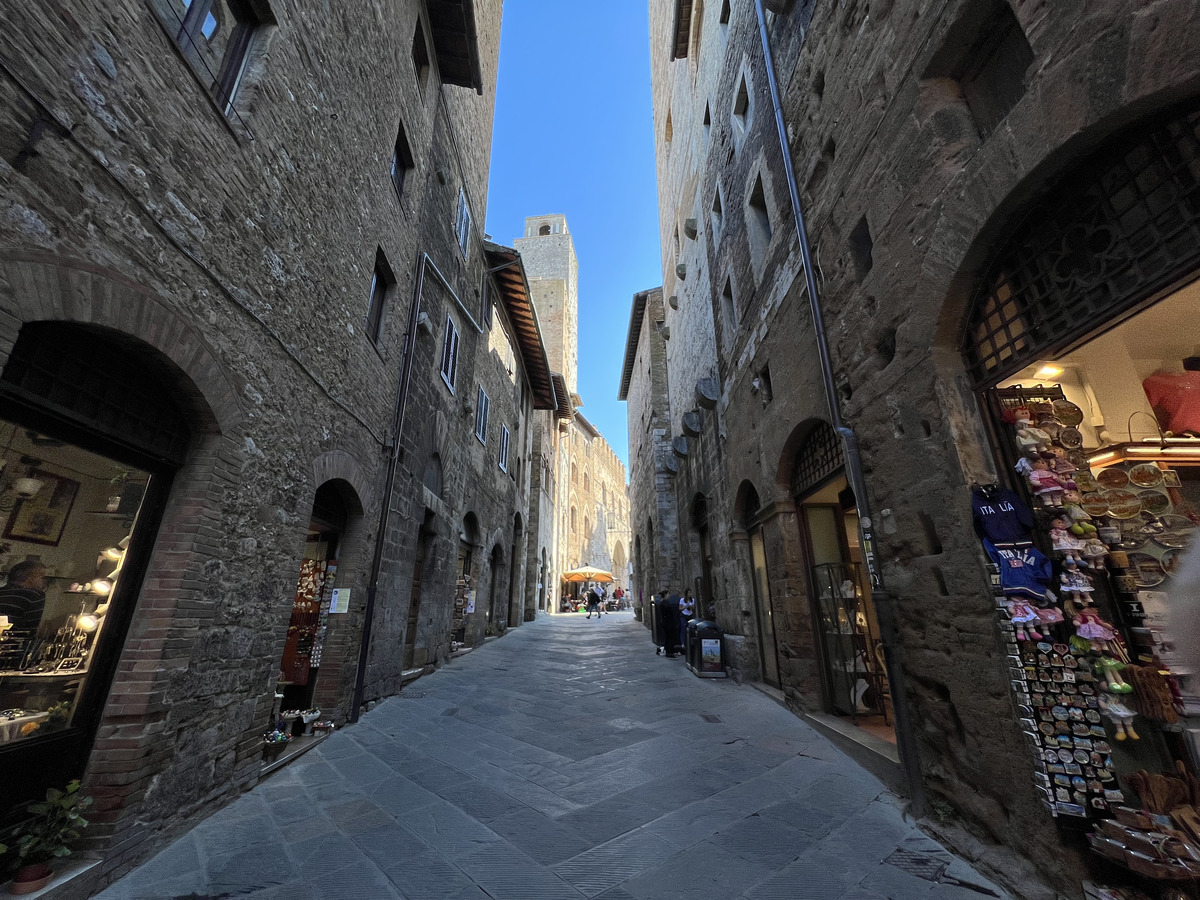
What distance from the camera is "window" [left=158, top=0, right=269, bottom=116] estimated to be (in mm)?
3303

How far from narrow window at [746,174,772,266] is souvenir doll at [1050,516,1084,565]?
4.99 m

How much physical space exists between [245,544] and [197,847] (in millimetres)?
1859

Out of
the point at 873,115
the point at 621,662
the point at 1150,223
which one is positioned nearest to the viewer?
the point at 1150,223

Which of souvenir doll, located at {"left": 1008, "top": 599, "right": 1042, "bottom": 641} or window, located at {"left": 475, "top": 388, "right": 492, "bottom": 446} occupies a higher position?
window, located at {"left": 475, "top": 388, "right": 492, "bottom": 446}

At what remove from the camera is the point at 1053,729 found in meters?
2.38

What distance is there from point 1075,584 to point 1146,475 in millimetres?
728

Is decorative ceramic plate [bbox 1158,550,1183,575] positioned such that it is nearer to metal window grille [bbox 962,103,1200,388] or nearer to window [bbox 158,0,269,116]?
metal window grille [bbox 962,103,1200,388]

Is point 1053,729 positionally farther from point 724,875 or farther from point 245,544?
point 245,544

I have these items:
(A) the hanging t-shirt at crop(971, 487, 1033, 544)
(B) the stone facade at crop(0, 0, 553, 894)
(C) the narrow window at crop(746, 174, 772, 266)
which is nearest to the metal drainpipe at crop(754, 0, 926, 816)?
(A) the hanging t-shirt at crop(971, 487, 1033, 544)

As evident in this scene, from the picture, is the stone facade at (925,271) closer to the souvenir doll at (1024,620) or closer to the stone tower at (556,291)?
the souvenir doll at (1024,620)

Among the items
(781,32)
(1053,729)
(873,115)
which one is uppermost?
(781,32)

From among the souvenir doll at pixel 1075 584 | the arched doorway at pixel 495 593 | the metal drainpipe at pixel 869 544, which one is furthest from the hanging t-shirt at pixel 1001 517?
the arched doorway at pixel 495 593

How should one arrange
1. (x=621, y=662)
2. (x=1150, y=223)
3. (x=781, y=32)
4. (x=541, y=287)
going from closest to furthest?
(x=1150, y=223) < (x=781, y=32) < (x=621, y=662) < (x=541, y=287)

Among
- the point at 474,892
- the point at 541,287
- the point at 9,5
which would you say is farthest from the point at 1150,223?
the point at 541,287
